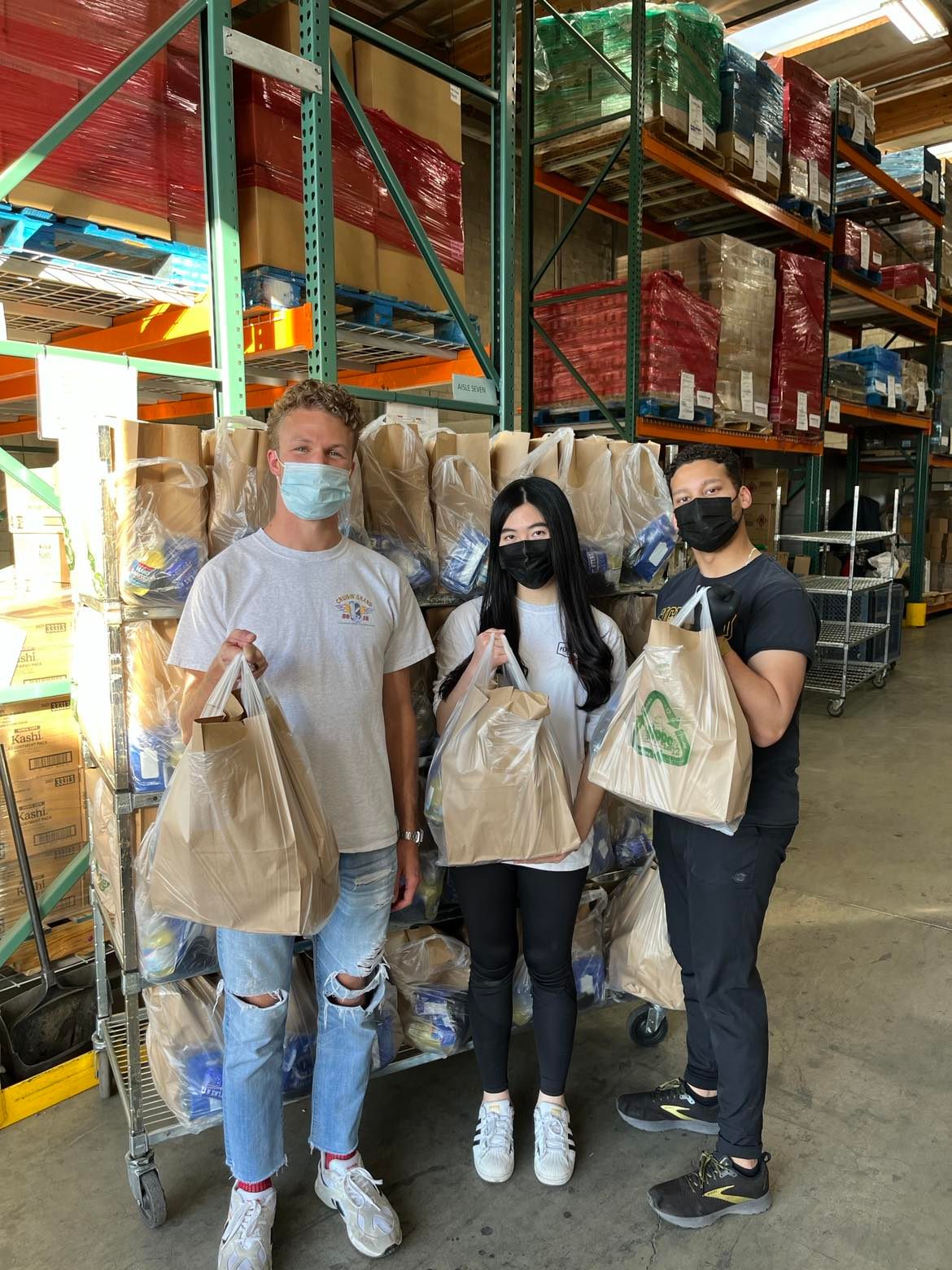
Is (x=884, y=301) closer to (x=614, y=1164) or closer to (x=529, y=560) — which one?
(x=529, y=560)

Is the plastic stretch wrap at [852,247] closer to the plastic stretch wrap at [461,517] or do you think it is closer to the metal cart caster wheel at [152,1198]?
the plastic stretch wrap at [461,517]

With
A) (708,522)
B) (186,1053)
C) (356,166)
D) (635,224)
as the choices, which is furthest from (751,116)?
A: (186,1053)

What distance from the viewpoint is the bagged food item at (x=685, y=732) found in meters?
1.75

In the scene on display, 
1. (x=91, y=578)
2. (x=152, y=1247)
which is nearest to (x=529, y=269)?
(x=91, y=578)

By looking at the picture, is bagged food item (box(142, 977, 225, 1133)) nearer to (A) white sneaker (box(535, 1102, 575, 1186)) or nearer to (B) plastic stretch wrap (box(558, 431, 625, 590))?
(A) white sneaker (box(535, 1102, 575, 1186))

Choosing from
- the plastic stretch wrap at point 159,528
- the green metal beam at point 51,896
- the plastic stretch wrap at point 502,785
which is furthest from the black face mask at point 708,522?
the green metal beam at point 51,896

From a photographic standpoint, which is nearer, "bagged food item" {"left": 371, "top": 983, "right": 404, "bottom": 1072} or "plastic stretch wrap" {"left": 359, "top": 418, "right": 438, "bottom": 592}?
"plastic stretch wrap" {"left": 359, "top": 418, "right": 438, "bottom": 592}

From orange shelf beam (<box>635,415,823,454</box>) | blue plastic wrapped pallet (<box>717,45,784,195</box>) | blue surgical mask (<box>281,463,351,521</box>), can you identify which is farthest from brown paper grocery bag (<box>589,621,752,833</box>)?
blue plastic wrapped pallet (<box>717,45,784,195</box>)

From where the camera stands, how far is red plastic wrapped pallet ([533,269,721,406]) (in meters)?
5.23

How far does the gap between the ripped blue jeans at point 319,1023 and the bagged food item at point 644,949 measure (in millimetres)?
797

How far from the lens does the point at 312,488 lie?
5.62ft

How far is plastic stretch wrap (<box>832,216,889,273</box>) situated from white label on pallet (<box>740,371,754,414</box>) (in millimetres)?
2235

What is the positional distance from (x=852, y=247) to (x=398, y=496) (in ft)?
23.1

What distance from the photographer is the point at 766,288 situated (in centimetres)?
614
